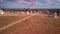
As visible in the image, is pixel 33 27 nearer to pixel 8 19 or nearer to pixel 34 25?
pixel 34 25

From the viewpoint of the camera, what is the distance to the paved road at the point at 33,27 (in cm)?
137

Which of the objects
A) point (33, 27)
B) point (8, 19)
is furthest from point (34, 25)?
point (8, 19)

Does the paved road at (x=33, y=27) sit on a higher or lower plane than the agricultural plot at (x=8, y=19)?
lower

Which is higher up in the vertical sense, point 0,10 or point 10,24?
point 0,10

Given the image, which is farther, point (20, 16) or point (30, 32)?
point (20, 16)

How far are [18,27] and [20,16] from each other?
12 cm

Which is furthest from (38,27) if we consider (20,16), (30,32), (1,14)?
(1,14)

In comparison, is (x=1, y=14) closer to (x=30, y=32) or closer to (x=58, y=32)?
(x=30, y=32)

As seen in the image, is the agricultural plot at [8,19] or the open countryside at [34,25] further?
the agricultural plot at [8,19]

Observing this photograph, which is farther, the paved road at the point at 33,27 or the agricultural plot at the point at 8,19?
the agricultural plot at the point at 8,19

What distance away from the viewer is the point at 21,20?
1471 mm

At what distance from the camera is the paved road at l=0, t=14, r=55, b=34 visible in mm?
1373

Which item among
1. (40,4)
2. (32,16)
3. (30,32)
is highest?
(40,4)

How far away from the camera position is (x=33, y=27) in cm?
141
